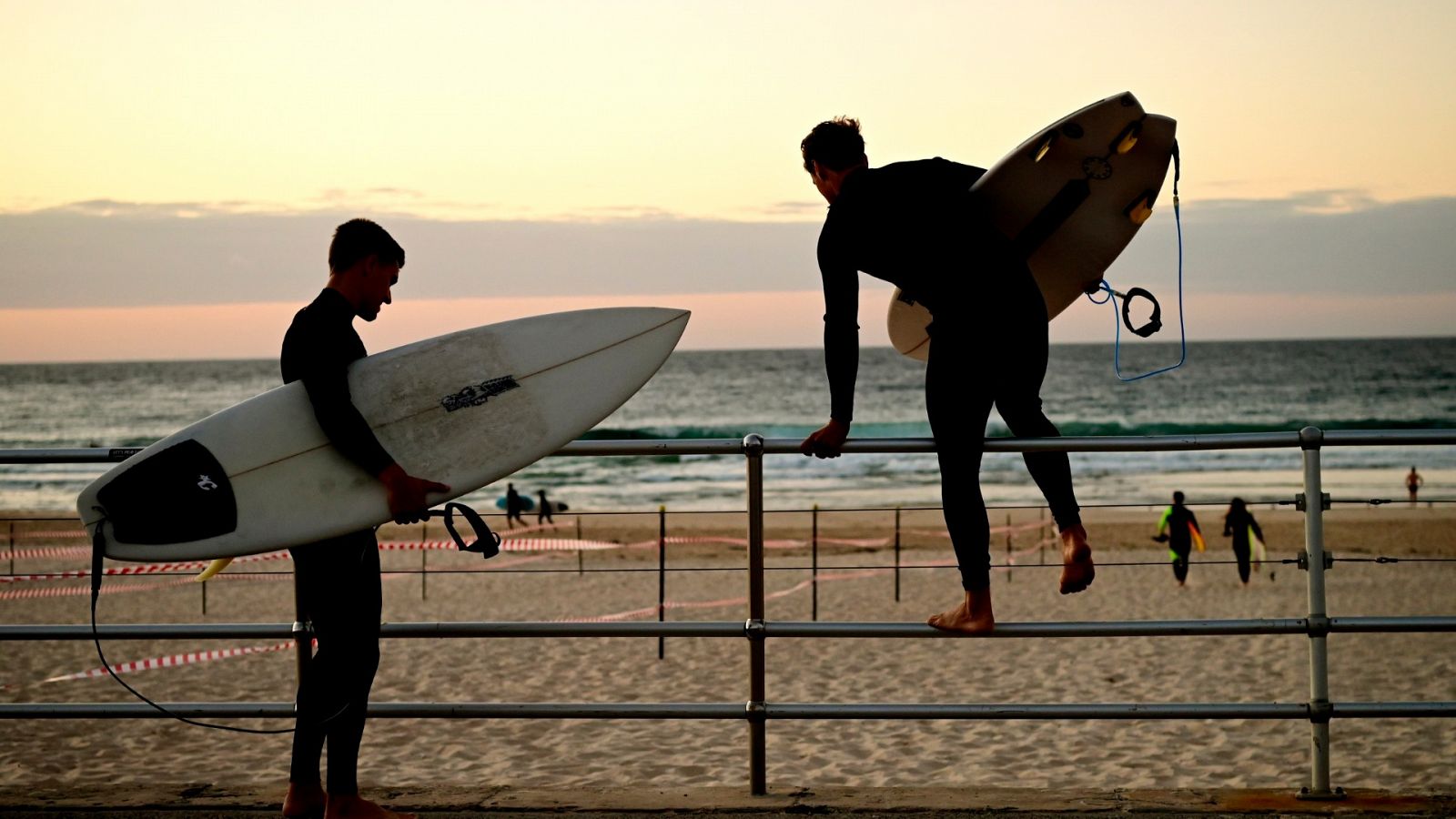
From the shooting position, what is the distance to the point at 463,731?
22.0 ft

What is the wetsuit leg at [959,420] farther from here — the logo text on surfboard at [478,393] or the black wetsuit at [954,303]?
the logo text on surfboard at [478,393]

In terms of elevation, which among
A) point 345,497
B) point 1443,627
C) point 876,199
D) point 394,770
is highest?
point 876,199

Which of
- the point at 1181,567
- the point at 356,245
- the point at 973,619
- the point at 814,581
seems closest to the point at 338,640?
the point at 356,245

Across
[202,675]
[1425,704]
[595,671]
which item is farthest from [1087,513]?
[1425,704]

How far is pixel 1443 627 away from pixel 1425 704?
21cm

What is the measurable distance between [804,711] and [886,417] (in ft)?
133

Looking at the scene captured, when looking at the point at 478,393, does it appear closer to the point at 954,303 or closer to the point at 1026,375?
the point at 954,303

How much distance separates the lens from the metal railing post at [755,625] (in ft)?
9.86

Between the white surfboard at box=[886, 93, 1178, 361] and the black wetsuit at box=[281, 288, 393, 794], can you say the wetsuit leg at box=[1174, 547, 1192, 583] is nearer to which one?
the white surfboard at box=[886, 93, 1178, 361]

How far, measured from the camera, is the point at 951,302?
9.86ft

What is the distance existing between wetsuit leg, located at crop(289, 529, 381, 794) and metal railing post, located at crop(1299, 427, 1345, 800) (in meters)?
2.28

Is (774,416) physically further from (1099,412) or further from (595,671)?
(595,671)

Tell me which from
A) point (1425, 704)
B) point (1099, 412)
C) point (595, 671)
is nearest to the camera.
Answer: point (1425, 704)

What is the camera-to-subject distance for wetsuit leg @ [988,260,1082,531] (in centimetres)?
300
